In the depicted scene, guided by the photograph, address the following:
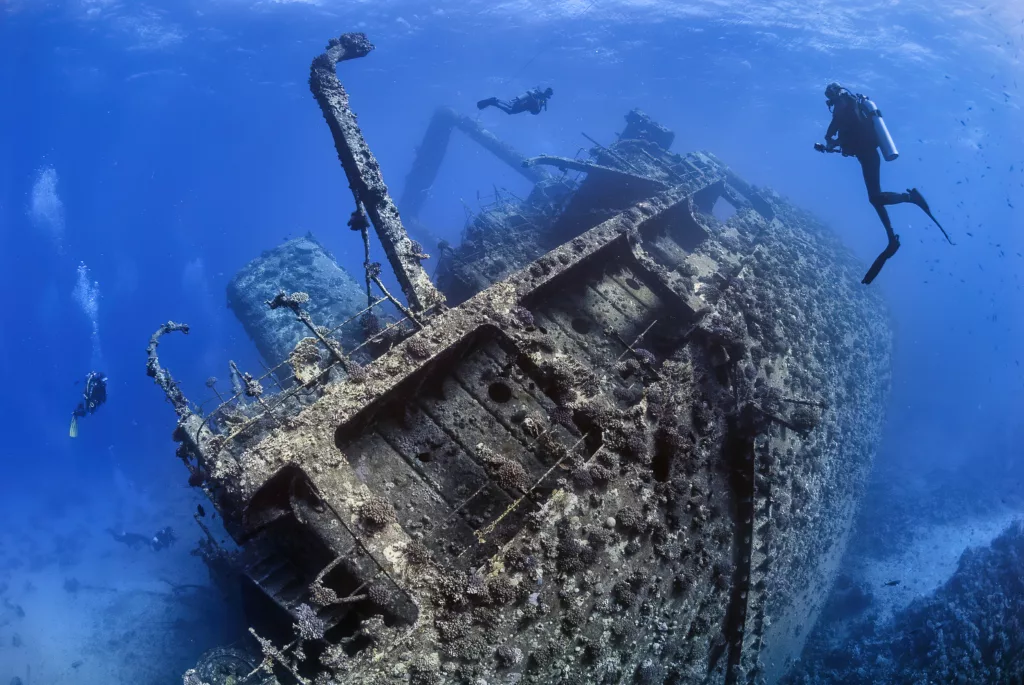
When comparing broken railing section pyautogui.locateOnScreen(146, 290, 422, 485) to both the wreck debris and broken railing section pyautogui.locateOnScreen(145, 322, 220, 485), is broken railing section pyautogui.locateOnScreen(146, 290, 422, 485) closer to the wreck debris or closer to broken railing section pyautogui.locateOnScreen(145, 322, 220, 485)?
broken railing section pyautogui.locateOnScreen(145, 322, 220, 485)

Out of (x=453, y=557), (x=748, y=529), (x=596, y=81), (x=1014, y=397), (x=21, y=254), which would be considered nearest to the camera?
(x=453, y=557)

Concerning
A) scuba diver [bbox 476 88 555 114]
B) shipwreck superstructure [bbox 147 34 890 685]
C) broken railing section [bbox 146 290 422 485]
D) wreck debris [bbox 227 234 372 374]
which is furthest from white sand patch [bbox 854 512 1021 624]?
scuba diver [bbox 476 88 555 114]

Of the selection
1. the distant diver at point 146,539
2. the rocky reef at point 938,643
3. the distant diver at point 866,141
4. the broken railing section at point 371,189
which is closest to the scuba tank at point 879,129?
the distant diver at point 866,141

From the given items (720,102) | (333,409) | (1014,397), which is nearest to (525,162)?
(333,409)

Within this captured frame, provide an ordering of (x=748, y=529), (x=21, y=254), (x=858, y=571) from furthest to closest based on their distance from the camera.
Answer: (x=21, y=254) → (x=858, y=571) → (x=748, y=529)

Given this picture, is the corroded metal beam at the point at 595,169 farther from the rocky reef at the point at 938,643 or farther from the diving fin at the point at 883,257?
the rocky reef at the point at 938,643

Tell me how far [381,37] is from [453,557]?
65.5 meters

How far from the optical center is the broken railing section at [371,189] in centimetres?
879

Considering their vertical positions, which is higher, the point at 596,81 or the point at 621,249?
the point at 596,81

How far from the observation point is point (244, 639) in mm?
9062

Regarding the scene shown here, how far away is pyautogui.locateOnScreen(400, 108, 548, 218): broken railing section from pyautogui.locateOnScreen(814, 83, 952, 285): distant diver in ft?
52.2

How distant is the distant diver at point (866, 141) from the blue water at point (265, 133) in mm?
15945

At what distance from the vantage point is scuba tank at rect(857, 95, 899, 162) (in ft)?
31.1

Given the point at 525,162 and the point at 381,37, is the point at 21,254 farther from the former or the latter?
the point at 525,162
